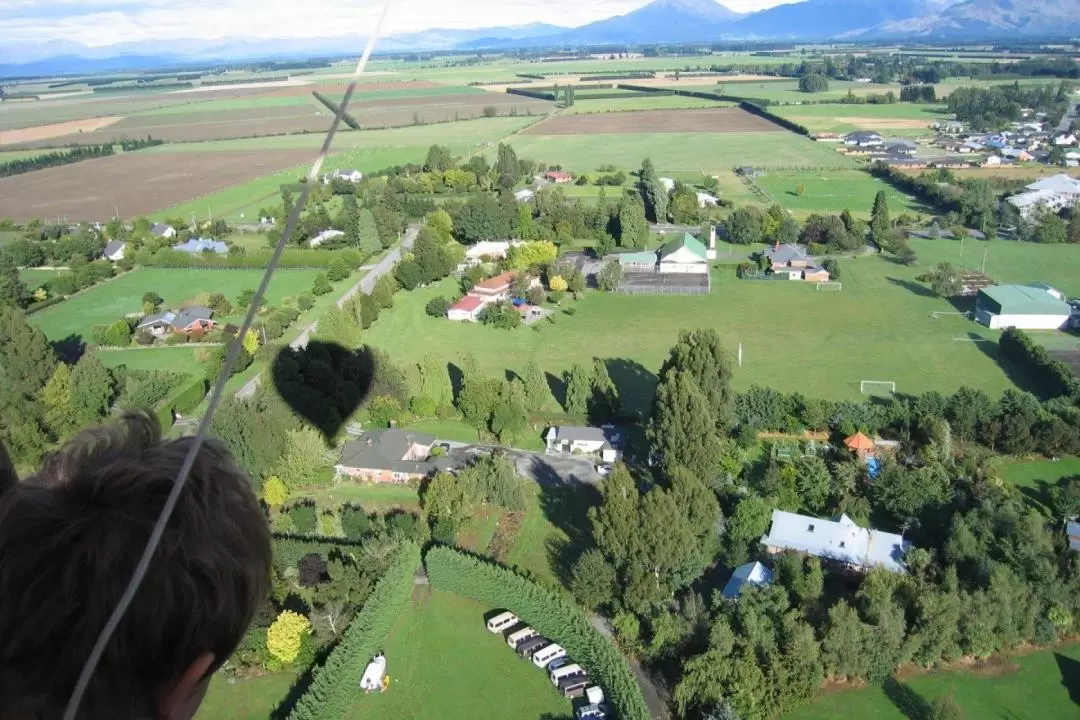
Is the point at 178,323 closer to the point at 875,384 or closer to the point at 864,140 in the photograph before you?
the point at 875,384

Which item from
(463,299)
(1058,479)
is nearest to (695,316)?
(463,299)

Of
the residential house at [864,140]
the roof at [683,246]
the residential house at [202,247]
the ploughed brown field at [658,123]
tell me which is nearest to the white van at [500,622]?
the roof at [683,246]

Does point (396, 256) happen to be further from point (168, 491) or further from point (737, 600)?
point (168, 491)

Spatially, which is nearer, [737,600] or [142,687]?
[142,687]

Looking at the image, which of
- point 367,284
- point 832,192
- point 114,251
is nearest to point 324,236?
point 367,284

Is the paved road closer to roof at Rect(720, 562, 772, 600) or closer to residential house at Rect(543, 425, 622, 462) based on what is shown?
residential house at Rect(543, 425, 622, 462)
